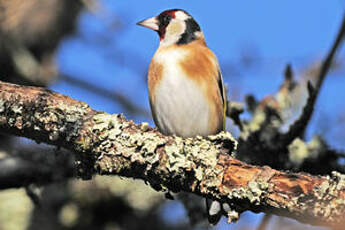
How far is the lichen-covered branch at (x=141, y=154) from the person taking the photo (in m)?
2.96

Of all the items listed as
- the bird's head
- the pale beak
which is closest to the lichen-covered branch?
the bird's head

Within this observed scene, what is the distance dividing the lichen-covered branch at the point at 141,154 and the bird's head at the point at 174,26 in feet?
6.02

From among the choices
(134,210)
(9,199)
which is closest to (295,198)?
(134,210)

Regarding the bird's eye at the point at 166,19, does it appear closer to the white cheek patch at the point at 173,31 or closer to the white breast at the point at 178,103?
the white cheek patch at the point at 173,31

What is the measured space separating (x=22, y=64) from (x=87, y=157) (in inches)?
115

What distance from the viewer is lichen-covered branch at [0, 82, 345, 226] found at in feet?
9.71

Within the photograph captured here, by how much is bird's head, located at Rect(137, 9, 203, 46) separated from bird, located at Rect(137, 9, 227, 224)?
0.93 feet

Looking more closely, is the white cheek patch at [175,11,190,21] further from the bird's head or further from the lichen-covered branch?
the lichen-covered branch

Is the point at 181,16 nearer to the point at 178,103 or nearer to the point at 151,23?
the point at 151,23

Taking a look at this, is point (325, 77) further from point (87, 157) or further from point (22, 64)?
point (22, 64)

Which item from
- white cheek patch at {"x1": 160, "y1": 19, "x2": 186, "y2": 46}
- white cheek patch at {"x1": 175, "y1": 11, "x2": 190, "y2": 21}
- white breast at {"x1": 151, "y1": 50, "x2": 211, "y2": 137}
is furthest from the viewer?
white cheek patch at {"x1": 175, "y1": 11, "x2": 190, "y2": 21}

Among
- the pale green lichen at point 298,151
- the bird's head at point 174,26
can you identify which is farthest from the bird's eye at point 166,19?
the pale green lichen at point 298,151

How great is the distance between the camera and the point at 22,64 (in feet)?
18.8

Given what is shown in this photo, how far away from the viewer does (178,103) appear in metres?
4.34
